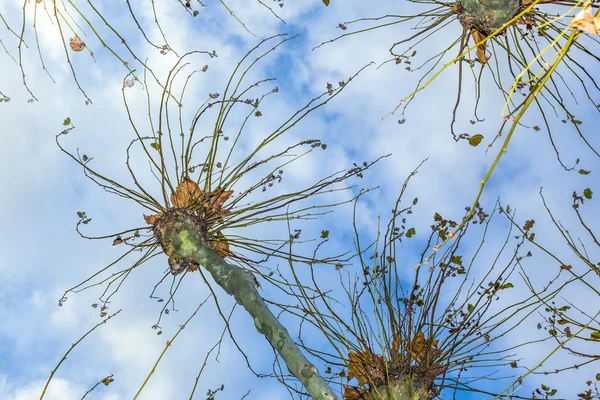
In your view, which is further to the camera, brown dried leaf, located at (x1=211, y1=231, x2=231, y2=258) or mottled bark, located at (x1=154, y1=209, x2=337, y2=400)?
brown dried leaf, located at (x1=211, y1=231, x2=231, y2=258)

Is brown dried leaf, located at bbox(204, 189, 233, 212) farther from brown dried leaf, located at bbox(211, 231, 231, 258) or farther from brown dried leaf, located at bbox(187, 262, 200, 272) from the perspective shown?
brown dried leaf, located at bbox(187, 262, 200, 272)

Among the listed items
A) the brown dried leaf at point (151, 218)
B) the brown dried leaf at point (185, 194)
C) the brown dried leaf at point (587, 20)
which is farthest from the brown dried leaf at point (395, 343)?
the brown dried leaf at point (587, 20)

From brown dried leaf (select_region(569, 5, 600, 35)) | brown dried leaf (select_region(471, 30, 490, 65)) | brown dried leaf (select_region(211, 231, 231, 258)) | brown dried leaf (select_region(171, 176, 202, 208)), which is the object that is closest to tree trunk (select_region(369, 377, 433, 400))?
brown dried leaf (select_region(211, 231, 231, 258))

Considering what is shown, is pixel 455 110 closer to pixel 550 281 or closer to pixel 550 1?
pixel 550 1

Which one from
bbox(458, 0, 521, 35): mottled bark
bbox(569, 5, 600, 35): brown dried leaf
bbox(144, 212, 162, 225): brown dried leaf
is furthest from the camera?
bbox(144, 212, 162, 225): brown dried leaf

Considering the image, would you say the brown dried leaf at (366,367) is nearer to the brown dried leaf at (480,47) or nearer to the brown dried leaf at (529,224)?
the brown dried leaf at (529,224)

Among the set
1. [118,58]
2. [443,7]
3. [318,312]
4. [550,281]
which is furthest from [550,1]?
[118,58]
